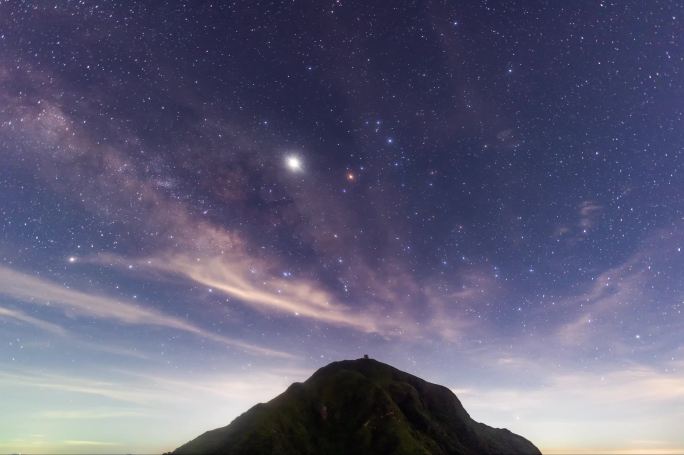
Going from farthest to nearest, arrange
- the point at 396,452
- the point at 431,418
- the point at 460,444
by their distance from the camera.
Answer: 1. the point at 431,418
2. the point at 460,444
3. the point at 396,452

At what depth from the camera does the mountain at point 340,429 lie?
15725cm

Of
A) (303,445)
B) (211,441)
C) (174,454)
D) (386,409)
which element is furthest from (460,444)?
(174,454)

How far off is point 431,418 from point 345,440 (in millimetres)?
50718

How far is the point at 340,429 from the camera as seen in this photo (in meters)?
175

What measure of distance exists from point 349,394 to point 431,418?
139ft

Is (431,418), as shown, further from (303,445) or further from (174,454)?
(174,454)

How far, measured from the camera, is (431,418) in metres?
197

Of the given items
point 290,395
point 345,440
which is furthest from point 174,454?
point 345,440

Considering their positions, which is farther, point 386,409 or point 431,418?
point 431,418

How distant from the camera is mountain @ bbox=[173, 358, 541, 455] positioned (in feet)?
516

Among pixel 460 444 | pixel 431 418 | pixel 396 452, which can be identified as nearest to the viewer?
pixel 396 452

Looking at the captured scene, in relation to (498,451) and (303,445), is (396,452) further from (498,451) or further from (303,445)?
(498,451)

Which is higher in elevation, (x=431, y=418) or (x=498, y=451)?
(x=431, y=418)

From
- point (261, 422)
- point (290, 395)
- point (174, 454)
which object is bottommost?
point (174, 454)
